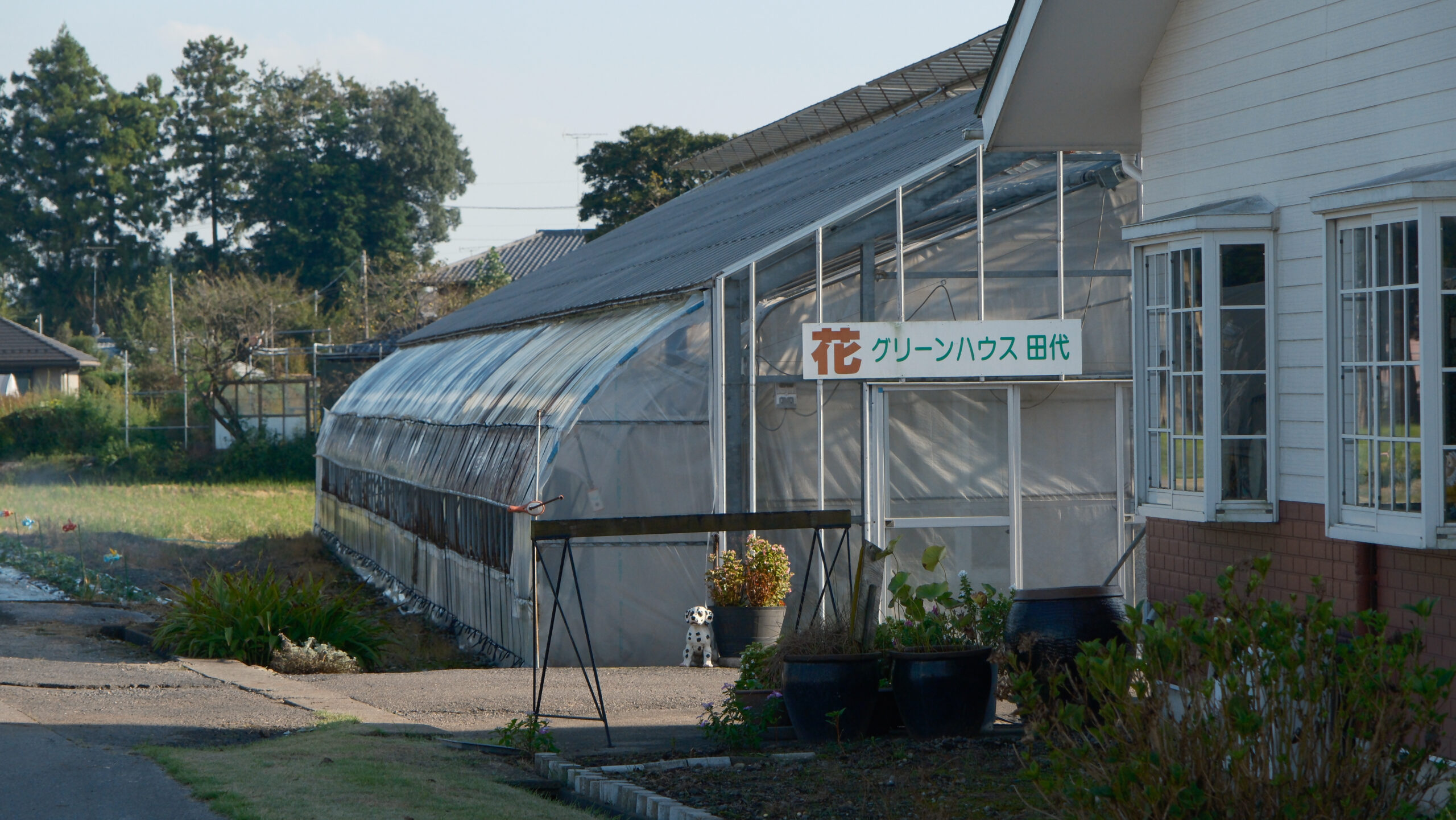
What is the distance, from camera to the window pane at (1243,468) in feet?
23.1

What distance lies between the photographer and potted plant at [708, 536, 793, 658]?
469 inches

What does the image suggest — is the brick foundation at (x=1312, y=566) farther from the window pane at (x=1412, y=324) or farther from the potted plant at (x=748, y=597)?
the potted plant at (x=748, y=597)

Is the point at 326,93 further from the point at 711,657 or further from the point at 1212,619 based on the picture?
the point at 1212,619

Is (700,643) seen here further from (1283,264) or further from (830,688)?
(1283,264)

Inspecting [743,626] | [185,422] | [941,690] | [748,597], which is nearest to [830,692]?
[941,690]

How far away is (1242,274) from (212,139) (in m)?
56.7

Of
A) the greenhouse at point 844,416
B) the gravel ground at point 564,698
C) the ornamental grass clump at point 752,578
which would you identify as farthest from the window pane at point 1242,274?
the ornamental grass clump at point 752,578

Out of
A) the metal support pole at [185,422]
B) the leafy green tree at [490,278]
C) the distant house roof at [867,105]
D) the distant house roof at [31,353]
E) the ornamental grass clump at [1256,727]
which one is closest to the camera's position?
the ornamental grass clump at [1256,727]

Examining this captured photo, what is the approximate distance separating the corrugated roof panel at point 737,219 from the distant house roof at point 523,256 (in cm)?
2749

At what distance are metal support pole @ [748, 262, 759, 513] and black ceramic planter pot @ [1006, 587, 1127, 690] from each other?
15.7 ft

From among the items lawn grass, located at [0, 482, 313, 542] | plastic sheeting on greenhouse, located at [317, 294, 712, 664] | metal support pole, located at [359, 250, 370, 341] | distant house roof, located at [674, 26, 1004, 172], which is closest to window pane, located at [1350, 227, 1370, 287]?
plastic sheeting on greenhouse, located at [317, 294, 712, 664]

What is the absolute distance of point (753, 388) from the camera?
12438mm

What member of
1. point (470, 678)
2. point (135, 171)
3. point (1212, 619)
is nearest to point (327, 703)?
point (470, 678)

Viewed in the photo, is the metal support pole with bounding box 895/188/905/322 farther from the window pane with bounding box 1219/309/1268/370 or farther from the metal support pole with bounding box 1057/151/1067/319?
the window pane with bounding box 1219/309/1268/370
